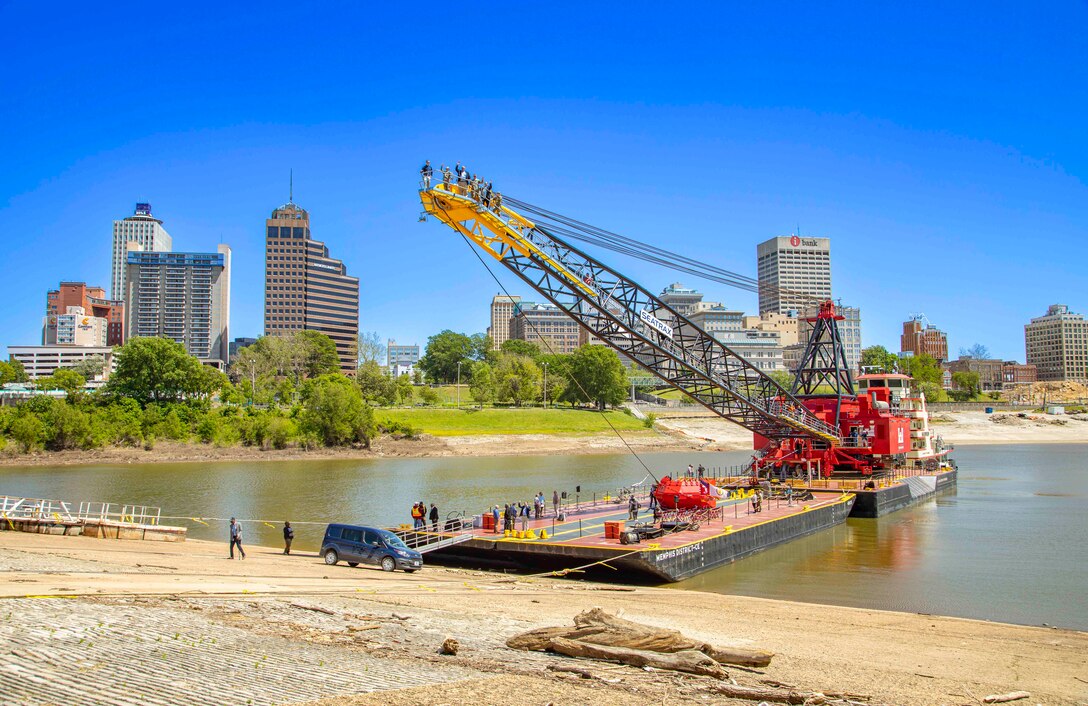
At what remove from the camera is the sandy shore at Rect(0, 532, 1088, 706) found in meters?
11.3

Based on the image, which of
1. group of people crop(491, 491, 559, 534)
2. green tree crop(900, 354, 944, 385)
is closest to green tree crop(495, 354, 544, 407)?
green tree crop(900, 354, 944, 385)

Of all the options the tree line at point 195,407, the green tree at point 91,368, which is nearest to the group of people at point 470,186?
the tree line at point 195,407

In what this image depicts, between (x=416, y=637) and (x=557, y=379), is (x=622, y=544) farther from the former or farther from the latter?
(x=557, y=379)

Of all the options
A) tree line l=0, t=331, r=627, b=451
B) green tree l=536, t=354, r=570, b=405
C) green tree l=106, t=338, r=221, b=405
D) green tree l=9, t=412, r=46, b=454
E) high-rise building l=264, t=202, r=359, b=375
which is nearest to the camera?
green tree l=9, t=412, r=46, b=454

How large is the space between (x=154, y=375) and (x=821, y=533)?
3670 inches

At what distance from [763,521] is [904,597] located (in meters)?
8.22

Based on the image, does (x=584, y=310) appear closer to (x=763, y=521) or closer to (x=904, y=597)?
(x=763, y=521)

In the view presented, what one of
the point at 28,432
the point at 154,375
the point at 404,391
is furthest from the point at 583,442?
the point at 28,432

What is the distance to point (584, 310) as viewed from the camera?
35.4 meters

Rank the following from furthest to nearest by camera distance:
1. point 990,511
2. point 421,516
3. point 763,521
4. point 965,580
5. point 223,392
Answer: point 223,392 < point 990,511 < point 763,521 < point 421,516 < point 965,580

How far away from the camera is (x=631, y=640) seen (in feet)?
44.6

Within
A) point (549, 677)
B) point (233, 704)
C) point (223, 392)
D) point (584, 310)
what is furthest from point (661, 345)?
point (223, 392)

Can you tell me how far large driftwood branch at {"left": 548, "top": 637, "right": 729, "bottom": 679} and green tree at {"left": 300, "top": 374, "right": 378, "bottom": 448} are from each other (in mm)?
89910

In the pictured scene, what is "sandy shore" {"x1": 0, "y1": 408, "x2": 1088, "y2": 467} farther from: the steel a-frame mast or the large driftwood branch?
the large driftwood branch
